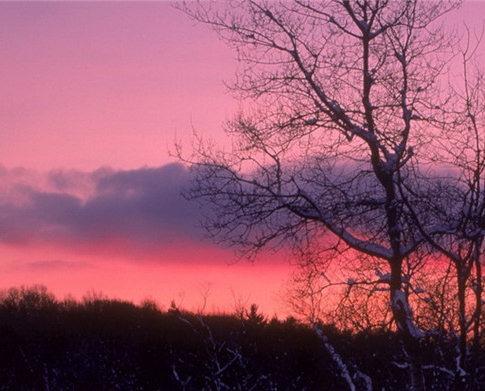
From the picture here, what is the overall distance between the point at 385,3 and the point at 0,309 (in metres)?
46.0

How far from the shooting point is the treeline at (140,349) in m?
37.6

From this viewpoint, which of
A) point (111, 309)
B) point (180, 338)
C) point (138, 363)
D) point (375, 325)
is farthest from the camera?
point (111, 309)

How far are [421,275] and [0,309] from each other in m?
45.3

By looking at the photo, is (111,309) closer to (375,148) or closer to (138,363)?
(138,363)

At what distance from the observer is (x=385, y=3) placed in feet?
46.9

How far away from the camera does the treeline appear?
37562 millimetres

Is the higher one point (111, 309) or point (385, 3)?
point (111, 309)

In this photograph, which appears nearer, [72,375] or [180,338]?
[72,375]

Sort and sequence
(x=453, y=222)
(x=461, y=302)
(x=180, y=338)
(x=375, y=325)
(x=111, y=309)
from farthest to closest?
(x=111, y=309)
(x=180, y=338)
(x=375, y=325)
(x=453, y=222)
(x=461, y=302)

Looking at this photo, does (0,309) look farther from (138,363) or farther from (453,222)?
(453,222)

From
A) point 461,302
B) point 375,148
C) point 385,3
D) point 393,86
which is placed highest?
point 385,3

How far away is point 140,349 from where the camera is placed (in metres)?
46.6

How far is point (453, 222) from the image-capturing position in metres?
12.7

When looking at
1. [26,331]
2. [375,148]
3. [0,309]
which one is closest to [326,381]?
[26,331]
